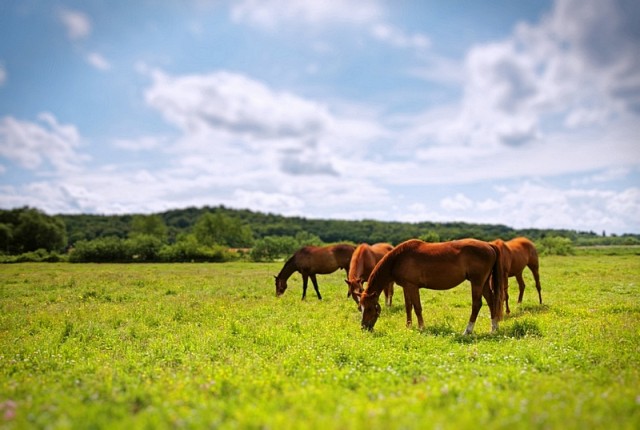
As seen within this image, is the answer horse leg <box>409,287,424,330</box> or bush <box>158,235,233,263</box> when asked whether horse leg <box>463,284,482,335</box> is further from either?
bush <box>158,235,233,263</box>

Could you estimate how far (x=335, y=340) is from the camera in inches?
387

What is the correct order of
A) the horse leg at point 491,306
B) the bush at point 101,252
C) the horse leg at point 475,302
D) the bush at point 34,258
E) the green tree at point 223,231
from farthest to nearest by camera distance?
the green tree at point 223,231
the bush at point 101,252
the bush at point 34,258
the horse leg at point 491,306
the horse leg at point 475,302

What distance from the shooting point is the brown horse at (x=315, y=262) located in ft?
68.6

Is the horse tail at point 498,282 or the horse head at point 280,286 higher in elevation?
the horse tail at point 498,282

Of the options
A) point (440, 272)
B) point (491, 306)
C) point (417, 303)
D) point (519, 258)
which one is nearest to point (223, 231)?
point (519, 258)

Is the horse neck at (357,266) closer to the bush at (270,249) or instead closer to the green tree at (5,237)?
the bush at (270,249)

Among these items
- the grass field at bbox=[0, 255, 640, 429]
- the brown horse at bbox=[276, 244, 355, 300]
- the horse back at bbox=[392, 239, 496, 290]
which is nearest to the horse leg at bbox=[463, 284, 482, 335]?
the horse back at bbox=[392, 239, 496, 290]

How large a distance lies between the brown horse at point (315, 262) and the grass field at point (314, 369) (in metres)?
5.85

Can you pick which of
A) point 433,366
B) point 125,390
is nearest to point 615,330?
point 433,366

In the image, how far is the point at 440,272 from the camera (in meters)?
11.4

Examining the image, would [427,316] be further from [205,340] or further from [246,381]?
[246,381]

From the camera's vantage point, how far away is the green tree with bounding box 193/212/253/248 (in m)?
95.6

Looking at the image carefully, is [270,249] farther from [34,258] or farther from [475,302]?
[475,302]

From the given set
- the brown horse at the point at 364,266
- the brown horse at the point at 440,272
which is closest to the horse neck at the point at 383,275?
the brown horse at the point at 440,272
